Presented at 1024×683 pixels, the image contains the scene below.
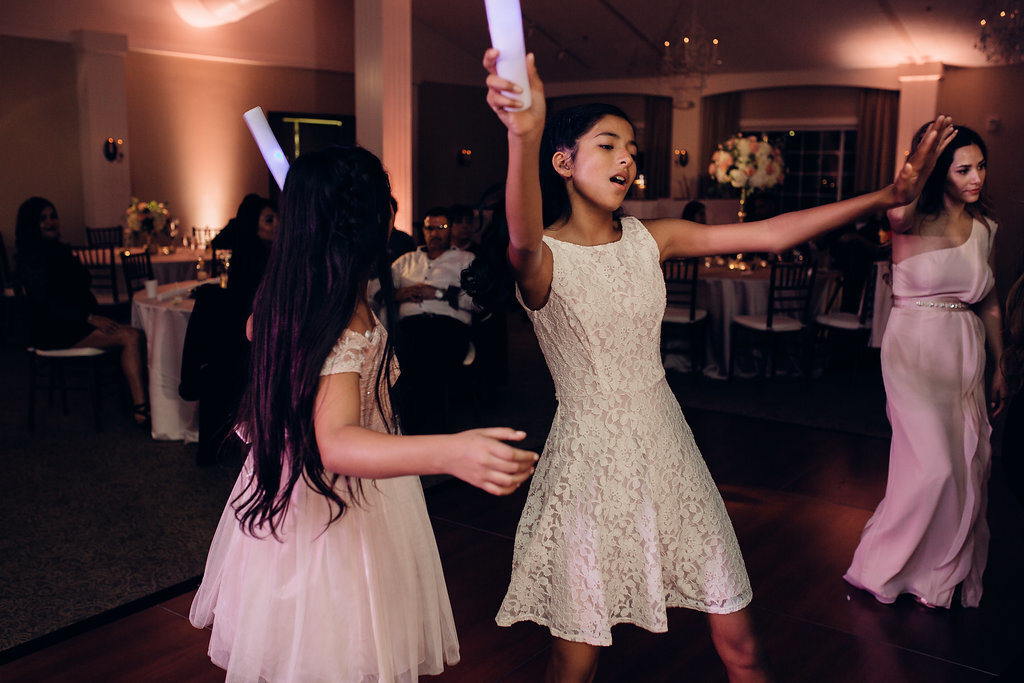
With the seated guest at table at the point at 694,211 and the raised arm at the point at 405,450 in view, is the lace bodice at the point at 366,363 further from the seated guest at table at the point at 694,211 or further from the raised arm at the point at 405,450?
the seated guest at table at the point at 694,211

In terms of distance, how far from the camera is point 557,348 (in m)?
1.78

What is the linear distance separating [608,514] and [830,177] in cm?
1186

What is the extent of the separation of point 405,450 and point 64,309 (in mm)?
4547

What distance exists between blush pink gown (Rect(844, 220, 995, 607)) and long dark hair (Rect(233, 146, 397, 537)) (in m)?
2.06

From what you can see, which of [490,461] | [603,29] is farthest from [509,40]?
[603,29]

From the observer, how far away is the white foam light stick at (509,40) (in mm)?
1019

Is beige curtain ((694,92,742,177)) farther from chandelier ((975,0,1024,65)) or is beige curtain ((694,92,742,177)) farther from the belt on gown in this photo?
the belt on gown

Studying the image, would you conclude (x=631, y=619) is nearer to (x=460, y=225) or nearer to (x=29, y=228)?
(x=460, y=225)

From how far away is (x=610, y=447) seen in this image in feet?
5.67

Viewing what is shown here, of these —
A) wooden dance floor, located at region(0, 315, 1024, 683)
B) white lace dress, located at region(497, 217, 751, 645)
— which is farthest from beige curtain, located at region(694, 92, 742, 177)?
white lace dress, located at region(497, 217, 751, 645)

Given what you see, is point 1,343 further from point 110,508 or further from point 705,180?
point 705,180

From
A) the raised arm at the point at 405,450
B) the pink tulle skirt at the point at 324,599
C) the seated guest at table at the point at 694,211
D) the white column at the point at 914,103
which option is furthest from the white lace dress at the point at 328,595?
the white column at the point at 914,103

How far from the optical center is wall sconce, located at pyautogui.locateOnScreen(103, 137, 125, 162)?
381 inches

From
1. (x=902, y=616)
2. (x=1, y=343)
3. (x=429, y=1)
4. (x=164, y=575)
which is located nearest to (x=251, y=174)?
(x=429, y=1)
